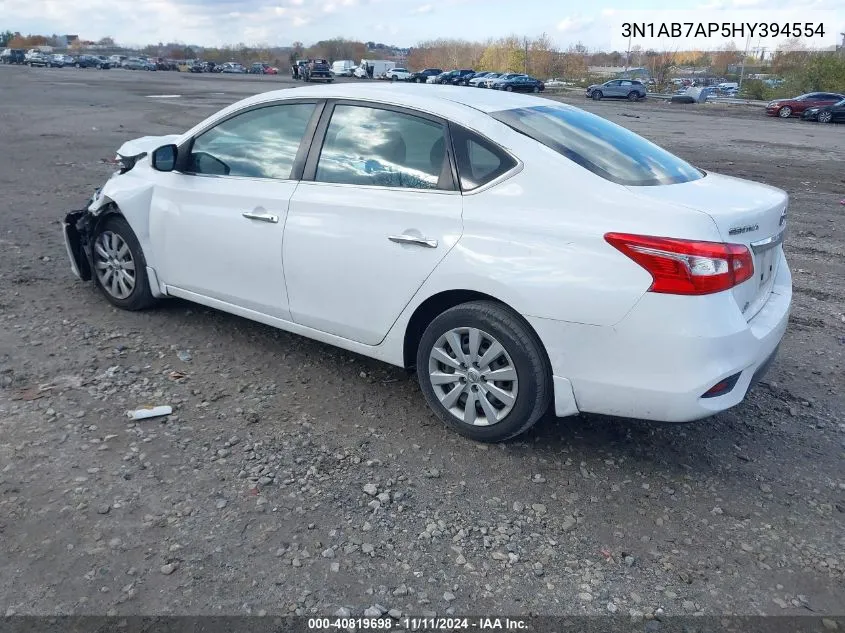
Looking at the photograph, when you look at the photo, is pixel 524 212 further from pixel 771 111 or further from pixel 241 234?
pixel 771 111

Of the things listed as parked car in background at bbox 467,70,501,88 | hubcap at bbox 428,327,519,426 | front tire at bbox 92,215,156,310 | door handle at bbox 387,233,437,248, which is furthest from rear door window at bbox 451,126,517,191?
parked car in background at bbox 467,70,501,88

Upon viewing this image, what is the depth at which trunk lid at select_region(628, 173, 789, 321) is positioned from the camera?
3.17 m

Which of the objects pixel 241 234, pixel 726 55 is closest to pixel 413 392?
pixel 241 234

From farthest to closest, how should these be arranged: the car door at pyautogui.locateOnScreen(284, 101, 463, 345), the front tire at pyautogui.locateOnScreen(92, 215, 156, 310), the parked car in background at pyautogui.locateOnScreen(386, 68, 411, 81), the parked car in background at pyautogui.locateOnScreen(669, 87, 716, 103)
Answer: the parked car in background at pyautogui.locateOnScreen(386, 68, 411, 81), the parked car in background at pyautogui.locateOnScreen(669, 87, 716, 103), the front tire at pyautogui.locateOnScreen(92, 215, 156, 310), the car door at pyautogui.locateOnScreen(284, 101, 463, 345)

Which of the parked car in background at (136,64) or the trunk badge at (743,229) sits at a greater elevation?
the trunk badge at (743,229)

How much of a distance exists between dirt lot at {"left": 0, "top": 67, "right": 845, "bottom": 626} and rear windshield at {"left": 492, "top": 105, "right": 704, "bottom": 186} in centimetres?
138

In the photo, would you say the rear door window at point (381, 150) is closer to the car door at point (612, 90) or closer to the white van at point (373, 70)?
the car door at point (612, 90)

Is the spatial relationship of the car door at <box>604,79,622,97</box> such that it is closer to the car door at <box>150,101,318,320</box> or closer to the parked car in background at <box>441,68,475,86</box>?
the parked car in background at <box>441,68,475,86</box>

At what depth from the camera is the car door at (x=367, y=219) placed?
3.63 m

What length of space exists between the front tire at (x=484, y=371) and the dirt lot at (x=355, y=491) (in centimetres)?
17

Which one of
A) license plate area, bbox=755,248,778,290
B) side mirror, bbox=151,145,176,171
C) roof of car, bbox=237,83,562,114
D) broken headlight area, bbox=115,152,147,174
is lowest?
license plate area, bbox=755,248,778,290

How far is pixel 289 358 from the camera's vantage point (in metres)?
4.69

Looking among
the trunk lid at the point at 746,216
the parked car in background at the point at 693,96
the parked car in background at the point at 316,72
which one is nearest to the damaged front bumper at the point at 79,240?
the trunk lid at the point at 746,216

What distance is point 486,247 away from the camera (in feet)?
11.2
